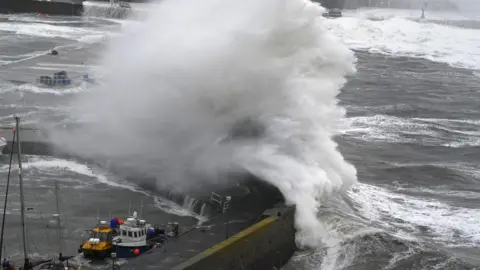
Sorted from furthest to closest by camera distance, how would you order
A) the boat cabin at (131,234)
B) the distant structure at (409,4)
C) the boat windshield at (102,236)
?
the distant structure at (409,4), the boat windshield at (102,236), the boat cabin at (131,234)

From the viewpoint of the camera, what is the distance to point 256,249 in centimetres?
1453

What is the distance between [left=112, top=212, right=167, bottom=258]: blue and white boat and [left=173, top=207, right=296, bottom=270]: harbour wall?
1.73 m

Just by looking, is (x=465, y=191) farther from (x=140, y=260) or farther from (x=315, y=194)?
(x=140, y=260)

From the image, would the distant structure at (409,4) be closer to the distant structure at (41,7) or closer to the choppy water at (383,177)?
the distant structure at (41,7)

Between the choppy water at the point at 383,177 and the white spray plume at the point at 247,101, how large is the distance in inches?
45.6

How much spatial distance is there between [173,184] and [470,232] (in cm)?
817

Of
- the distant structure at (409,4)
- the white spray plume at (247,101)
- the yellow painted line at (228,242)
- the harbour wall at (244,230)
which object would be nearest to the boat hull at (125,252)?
the harbour wall at (244,230)

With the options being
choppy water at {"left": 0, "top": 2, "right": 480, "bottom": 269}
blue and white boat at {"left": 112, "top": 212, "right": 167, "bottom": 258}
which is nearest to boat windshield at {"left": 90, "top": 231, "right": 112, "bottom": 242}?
blue and white boat at {"left": 112, "top": 212, "right": 167, "bottom": 258}

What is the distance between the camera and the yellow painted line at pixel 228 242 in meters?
12.8

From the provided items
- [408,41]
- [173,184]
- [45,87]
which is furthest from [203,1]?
[408,41]

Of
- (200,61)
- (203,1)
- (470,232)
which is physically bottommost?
(470,232)

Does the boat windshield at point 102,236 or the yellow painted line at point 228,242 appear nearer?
the yellow painted line at point 228,242

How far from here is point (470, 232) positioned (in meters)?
17.8

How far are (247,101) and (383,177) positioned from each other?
617 centimetres
